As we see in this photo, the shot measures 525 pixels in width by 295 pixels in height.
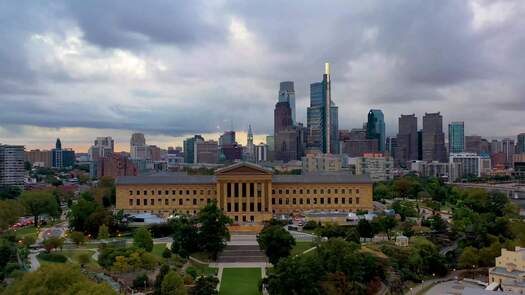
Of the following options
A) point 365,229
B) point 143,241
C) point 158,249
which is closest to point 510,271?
point 365,229

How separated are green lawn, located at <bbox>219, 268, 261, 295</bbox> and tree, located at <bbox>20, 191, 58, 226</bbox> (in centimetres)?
3495

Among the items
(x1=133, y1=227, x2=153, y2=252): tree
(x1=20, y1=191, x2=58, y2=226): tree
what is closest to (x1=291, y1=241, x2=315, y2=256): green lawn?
(x1=133, y1=227, x2=153, y2=252): tree

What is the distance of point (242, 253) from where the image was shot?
51750 millimetres

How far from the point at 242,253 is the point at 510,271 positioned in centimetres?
2375

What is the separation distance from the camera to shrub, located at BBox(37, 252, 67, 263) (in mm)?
46062

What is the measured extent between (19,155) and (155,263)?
324 feet

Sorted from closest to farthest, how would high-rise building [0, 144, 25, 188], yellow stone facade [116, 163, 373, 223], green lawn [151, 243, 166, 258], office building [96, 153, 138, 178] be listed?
green lawn [151, 243, 166, 258], yellow stone facade [116, 163, 373, 223], high-rise building [0, 144, 25, 188], office building [96, 153, 138, 178]

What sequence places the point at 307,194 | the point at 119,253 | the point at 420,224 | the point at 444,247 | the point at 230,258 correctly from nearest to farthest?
the point at 119,253
the point at 230,258
the point at 444,247
the point at 420,224
the point at 307,194

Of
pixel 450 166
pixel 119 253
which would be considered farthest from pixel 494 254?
pixel 450 166

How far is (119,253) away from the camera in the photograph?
1670 inches

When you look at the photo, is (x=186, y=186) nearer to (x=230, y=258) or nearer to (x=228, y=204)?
(x=228, y=204)

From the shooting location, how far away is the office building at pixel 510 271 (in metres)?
39.2

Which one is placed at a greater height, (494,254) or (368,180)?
(368,180)

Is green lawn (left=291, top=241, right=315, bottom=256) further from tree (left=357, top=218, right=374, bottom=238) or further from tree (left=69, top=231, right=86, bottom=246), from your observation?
tree (left=69, top=231, right=86, bottom=246)
